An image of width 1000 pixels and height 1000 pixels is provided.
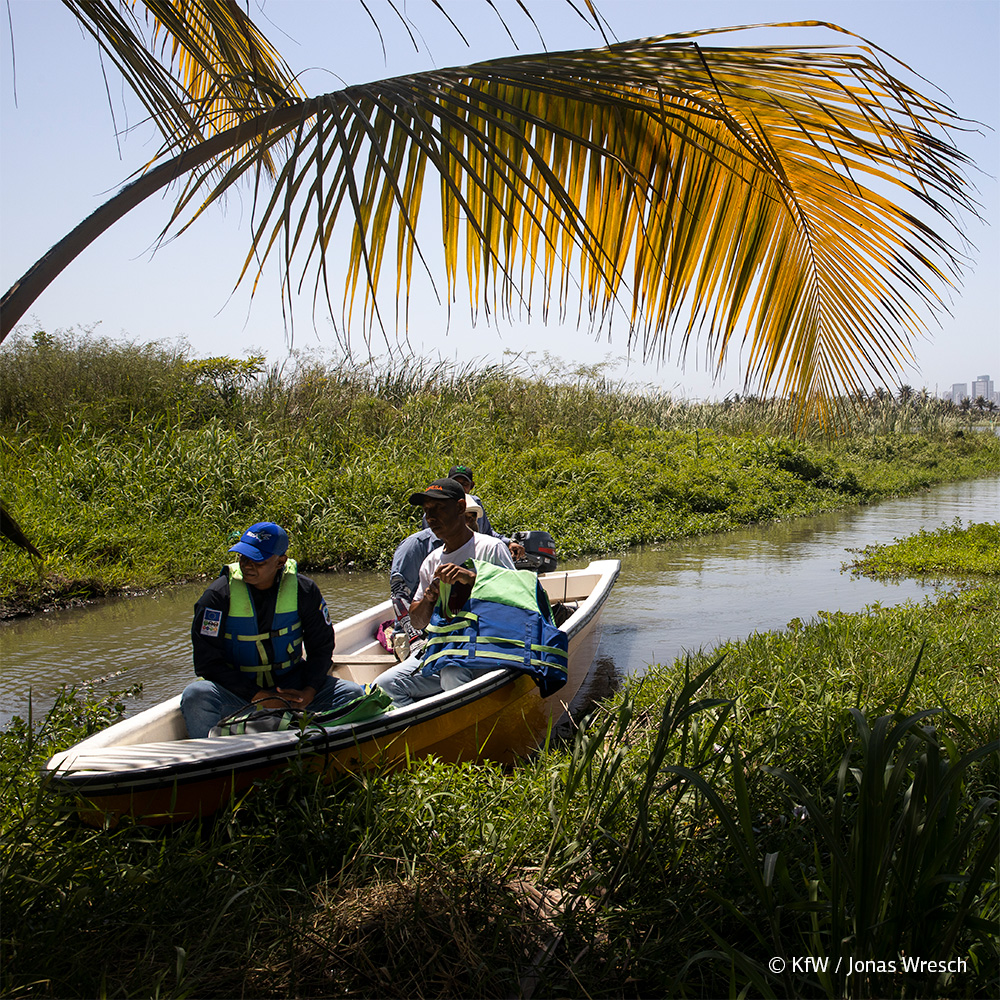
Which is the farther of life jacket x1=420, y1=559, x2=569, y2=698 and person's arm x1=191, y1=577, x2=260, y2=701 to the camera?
life jacket x1=420, y1=559, x2=569, y2=698

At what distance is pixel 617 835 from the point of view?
3.44 m

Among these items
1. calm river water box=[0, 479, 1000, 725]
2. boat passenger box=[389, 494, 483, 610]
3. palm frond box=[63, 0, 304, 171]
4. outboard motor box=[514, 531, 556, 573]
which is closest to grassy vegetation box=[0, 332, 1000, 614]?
calm river water box=[0, 479, 1000, 725]

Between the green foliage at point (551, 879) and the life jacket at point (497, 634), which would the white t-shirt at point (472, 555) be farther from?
the green foliage at point (551, 879)

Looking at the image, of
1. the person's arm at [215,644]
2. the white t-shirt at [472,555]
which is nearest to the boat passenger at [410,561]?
the white t-shirt at [472,555]

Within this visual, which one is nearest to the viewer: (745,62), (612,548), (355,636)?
(745,62)

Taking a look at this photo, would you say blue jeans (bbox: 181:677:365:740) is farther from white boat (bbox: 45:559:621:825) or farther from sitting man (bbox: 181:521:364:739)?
white boat (bbox: 45:559:621:825)

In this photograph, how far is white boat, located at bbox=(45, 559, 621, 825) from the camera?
3.52m

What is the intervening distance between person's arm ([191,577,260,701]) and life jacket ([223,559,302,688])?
3 cm

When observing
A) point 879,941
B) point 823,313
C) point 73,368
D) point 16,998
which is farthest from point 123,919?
point 73,368

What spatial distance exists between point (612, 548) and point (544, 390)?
29.2ft

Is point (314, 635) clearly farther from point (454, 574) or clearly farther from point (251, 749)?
point (251, 749)

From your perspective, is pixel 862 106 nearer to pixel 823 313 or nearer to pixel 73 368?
pixel 823 313

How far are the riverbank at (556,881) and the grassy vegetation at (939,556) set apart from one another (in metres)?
8.13

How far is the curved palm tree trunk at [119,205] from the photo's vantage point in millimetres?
2164
